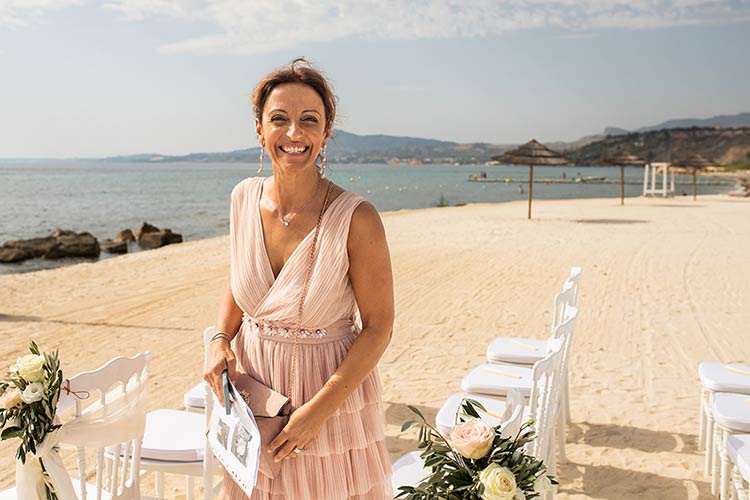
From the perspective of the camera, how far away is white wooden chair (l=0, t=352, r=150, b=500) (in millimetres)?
2189

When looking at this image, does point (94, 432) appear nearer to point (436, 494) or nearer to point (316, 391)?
point (316, 391)

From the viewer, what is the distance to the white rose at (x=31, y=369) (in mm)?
2037

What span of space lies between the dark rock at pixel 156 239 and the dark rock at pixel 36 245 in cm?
290

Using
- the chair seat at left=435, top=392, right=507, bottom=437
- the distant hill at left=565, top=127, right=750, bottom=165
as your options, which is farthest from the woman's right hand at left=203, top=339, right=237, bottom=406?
the distant hill at left=565, top=127, right=750, bottom=165

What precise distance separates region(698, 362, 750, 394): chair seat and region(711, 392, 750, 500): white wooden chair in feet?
0.38

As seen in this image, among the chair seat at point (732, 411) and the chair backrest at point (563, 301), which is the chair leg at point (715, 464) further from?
the chair backrest at point (563, 301)

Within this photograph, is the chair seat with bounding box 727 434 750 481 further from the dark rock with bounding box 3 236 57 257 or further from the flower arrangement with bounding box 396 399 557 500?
the dark rock with bounding box 3 236 57 257

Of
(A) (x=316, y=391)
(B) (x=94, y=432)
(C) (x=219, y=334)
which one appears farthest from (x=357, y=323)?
(B) (x=94, y=432)

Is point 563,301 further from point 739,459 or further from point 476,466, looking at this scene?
point 476,466

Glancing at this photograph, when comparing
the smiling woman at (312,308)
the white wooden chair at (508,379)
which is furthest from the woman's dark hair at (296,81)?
the white wooden chair at (508,379)

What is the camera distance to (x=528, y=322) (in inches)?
319

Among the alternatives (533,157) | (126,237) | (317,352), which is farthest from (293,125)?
(126,237)

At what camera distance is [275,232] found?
194 centimetres

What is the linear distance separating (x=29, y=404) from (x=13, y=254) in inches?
769
